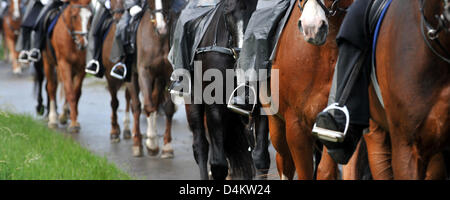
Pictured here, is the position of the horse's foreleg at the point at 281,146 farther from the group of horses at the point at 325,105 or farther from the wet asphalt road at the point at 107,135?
the wet asphalt road at the point at 107,135

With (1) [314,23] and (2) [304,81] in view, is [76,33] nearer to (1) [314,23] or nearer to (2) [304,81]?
(2) [304,81]

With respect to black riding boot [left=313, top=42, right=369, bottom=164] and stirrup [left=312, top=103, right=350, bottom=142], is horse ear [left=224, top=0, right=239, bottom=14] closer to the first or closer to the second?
black riding boot [left=313, top=42, right=369, bottom=164]

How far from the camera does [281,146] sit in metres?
6.00

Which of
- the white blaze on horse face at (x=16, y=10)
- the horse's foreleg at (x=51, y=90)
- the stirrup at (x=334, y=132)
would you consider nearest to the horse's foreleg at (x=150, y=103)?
the horse's foreleg at (x=51, y=90)

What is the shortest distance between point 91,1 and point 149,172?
414 centimetres

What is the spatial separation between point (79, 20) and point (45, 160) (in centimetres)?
437

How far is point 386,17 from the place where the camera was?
4246 millimetres

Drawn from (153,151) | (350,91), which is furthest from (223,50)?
(153,151)

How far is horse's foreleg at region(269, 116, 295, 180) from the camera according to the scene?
596 cm

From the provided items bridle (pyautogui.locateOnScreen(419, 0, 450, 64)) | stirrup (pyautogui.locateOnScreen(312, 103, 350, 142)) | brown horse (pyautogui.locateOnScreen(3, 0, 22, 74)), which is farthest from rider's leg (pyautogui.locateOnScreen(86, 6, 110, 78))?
brown horse (pyautogui.locateOnScreen(3, 0, 22, 74))

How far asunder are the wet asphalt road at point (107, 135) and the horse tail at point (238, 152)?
0.33 metres

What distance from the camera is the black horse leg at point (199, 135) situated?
7.14 meters
